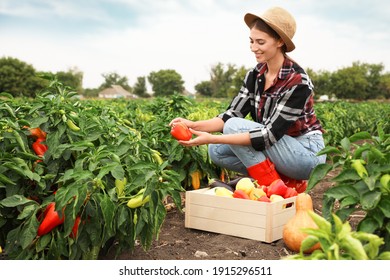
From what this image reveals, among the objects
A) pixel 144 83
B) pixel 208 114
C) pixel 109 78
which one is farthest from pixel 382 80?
pixel 208 114

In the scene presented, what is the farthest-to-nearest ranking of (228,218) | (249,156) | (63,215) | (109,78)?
(109,78), (249,156), (228,218), (63,215)

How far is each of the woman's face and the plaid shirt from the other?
A: 0.16 m

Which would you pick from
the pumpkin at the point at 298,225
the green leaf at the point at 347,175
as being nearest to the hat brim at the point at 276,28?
the pumpkin at the point at 298,225

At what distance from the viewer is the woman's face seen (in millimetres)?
3926

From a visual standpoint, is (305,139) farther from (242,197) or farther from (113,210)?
(113,210)

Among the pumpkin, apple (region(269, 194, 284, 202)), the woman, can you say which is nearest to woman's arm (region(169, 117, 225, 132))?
the woman

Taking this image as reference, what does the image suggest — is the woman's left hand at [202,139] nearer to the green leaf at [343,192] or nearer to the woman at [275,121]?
the woman at [275,121]

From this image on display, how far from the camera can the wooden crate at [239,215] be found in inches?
132

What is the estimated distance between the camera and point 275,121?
386cm

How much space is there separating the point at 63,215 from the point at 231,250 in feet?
3.68

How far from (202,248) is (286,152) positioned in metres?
1.14

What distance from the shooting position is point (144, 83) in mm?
96125

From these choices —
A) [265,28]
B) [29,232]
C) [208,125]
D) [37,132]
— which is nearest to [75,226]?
[29,232]

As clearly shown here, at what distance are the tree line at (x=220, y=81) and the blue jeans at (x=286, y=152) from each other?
169 ft
